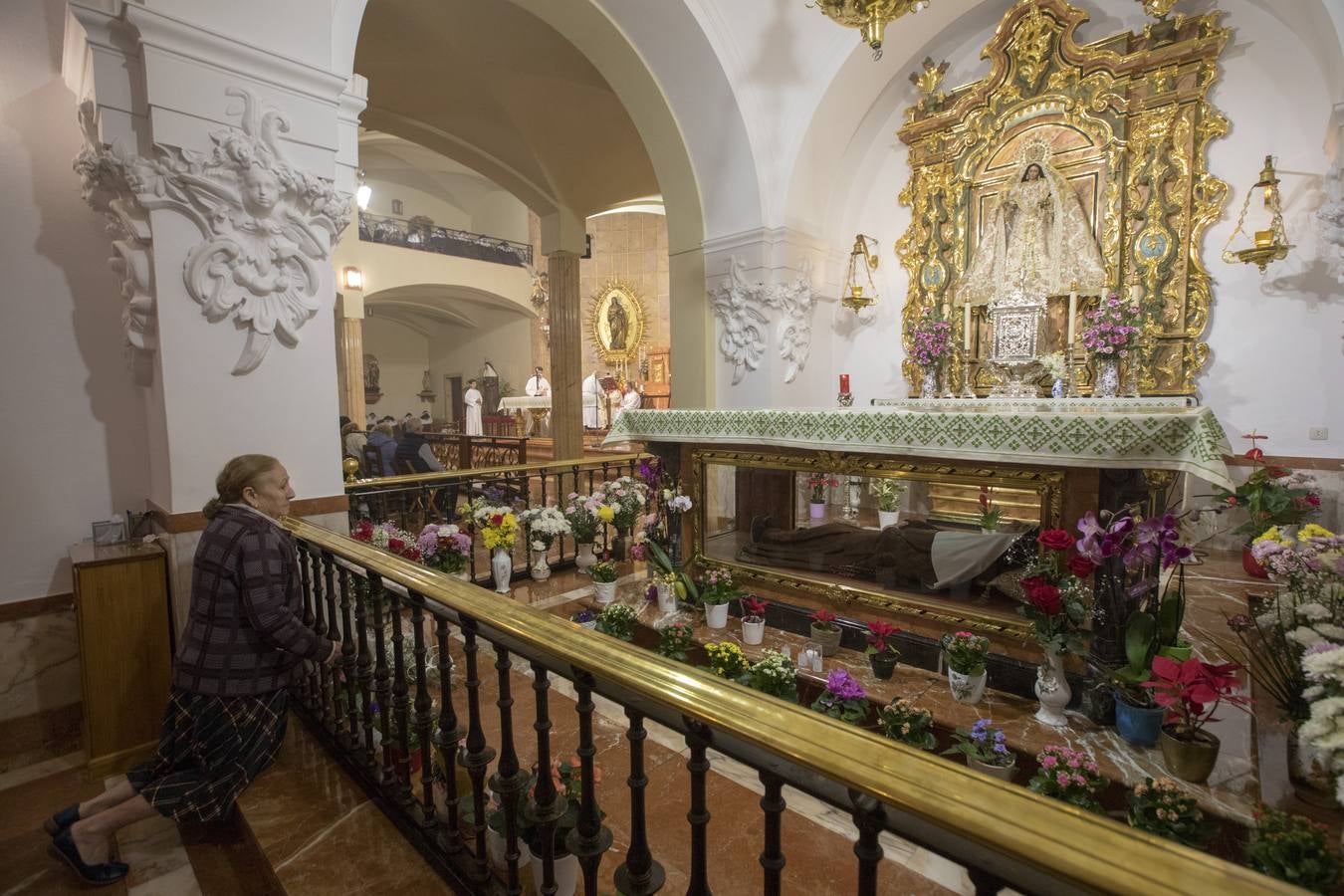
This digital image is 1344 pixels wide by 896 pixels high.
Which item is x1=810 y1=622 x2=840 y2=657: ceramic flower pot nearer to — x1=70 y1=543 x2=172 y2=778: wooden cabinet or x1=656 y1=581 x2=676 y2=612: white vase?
x1=656 y1=581 x2=676 y2=612: white vase

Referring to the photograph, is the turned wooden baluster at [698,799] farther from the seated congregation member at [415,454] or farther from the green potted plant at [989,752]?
the seated congregation member at [415,454]

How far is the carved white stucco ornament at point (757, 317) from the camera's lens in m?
6.66

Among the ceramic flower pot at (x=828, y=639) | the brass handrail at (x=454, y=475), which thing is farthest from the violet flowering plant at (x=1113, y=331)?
the brass handrail at (x=454, y=475)

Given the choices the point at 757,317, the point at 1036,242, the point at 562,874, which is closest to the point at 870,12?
the point at 757,317

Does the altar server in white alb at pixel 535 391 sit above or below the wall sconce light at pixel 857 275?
below

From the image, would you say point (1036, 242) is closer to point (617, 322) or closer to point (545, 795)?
point (545, 795)

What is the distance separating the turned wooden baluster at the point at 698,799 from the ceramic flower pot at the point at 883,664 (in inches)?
97.0

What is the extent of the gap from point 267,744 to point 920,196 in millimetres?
7733

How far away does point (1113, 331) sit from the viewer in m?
5.56

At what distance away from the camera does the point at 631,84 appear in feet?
21.2

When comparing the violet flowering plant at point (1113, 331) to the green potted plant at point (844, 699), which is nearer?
the green potted plant at point (844, 699)

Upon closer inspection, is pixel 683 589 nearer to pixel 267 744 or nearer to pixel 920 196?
pixel 267 744

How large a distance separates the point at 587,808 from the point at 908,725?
1.84 m

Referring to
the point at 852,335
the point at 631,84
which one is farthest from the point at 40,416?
the point at 852,335
